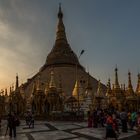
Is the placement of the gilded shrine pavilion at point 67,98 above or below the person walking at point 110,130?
above

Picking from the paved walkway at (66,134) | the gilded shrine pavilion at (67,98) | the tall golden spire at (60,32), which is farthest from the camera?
the tall golden spire at (60,32)

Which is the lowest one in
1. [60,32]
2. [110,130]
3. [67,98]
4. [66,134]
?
[66,134]

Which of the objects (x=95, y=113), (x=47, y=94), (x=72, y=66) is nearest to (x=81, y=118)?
(x=95, y=113)

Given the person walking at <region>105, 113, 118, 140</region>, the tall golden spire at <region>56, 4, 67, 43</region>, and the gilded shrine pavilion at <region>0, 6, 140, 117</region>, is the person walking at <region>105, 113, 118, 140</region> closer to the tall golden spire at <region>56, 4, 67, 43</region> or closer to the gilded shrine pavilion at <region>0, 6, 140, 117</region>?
the gilded shrine pavilion at <region>0, 6, 140, 117</region>

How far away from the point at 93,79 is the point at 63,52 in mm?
12004

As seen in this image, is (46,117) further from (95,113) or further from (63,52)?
(63,52)

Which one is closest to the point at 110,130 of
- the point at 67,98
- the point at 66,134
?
the point at 66,134

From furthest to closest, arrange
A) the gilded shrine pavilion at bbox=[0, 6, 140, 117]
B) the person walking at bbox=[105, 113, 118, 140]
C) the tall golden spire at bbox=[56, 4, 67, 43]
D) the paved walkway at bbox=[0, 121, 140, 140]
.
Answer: the tall golden spire at bbox=[56, 4, 67, 43], the gilded shrine pavilion at bbox=[0, 6, 140, 117], the paved walkway at bbox=[0, 121, 140, 140], the person walking at bbox=[105, 113, 118, 140]

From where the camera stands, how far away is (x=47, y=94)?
57.4m

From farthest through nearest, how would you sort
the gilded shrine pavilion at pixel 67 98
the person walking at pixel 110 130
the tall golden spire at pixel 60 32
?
the tall golden spire at pixel 60 32 < the gilded shrine pavilion at pixel 67 98 < the person walking at pixel 110 130

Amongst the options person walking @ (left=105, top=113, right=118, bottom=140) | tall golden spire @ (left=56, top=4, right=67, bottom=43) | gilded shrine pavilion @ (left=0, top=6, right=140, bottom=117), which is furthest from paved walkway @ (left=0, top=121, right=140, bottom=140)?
tall golden spire @ (left=56, top=4, right=67, bottom=43)

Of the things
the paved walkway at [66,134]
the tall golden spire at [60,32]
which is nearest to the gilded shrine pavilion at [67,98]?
the tall golden spire at [60,32]

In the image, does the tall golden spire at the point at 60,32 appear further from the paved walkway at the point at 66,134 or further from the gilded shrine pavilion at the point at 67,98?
the paved walkway at the point at 66,134

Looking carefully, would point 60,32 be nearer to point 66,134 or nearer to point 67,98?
point 67,98
